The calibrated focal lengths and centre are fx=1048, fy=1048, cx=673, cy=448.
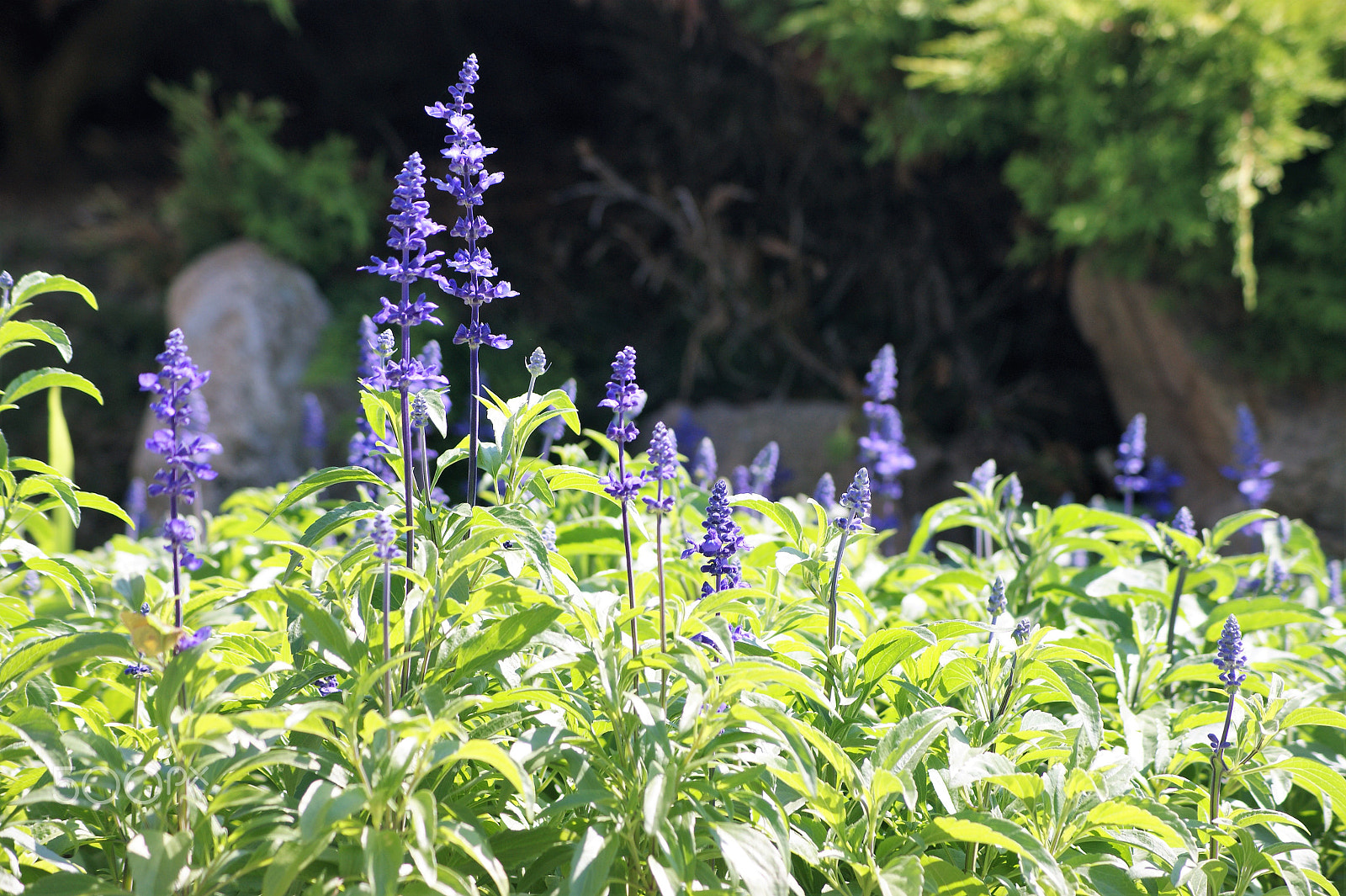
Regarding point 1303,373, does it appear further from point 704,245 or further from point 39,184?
point 39,184

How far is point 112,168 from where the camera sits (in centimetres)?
1062

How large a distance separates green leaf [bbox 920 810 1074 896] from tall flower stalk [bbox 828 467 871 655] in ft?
1.18

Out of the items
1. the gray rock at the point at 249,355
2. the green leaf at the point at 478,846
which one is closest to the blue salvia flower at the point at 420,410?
the green leaf at the point at 478,846

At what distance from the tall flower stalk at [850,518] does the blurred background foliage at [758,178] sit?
3.79 metres

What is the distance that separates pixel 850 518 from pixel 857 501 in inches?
1.7

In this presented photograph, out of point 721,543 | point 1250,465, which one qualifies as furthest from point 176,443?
point 1250,465

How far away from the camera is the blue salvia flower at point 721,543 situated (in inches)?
68.3

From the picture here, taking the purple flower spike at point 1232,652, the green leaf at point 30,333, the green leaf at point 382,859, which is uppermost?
the green leaf at point 30,333

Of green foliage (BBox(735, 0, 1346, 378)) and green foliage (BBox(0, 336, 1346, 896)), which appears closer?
green foliage (BBox(0, 336, 1346, 896))

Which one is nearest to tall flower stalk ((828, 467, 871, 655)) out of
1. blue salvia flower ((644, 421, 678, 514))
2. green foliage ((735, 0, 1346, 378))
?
blue salvia flower ((644, 421, 678, 514))

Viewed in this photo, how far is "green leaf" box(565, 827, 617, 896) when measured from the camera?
4.51ft

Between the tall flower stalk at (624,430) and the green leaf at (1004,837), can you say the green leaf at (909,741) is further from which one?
the tall flower stalk at (624,430)

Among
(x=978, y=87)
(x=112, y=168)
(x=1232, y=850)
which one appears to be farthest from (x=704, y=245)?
(x=112, y=168)

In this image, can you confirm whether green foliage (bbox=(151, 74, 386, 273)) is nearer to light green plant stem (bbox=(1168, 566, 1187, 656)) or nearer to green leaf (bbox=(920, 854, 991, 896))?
light green plant stem (bbox=(1168, 566, 1187, 656))
